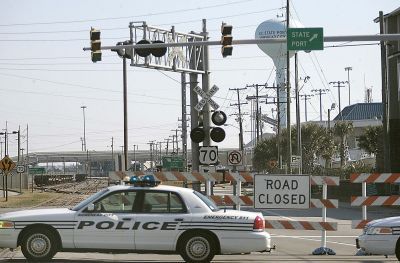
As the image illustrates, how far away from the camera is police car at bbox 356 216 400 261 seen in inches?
517

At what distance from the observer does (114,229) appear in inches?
509

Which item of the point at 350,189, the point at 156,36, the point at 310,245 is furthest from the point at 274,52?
the point at 310,245

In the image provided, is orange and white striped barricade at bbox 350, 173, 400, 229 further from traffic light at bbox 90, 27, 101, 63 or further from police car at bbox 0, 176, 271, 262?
traffic light at bbox 90, 27, 101, 63

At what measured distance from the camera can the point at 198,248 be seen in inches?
508

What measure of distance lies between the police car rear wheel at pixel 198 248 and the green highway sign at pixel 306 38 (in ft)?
36.2

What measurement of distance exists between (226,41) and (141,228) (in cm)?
1056

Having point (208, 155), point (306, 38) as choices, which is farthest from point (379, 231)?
point (306, 38)

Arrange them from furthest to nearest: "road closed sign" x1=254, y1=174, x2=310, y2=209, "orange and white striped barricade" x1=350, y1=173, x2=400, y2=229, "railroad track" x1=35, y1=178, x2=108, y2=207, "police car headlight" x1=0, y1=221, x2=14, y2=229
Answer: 1. "railroad track" x1=35, y1=178, x2=108, y2=207
2. "road closed sign" x1=254, y1=174, x2=310, y2=209
3. "orange and white striped barricade" x1=350, y1=173, x2=400, y2=229
4. "police car headlight" x1=0, y1=221, x2=14, y2=229

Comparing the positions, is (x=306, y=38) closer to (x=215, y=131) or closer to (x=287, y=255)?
(x=215, y=131)

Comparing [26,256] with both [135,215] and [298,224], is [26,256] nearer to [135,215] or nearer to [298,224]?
[135,215]

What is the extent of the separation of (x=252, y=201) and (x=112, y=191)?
339 centimetres

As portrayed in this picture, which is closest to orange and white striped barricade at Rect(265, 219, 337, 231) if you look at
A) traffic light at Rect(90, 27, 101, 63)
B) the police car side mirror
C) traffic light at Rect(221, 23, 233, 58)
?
the police car side mirror

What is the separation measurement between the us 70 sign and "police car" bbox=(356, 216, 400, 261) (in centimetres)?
927

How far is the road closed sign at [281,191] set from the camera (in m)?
15.0
